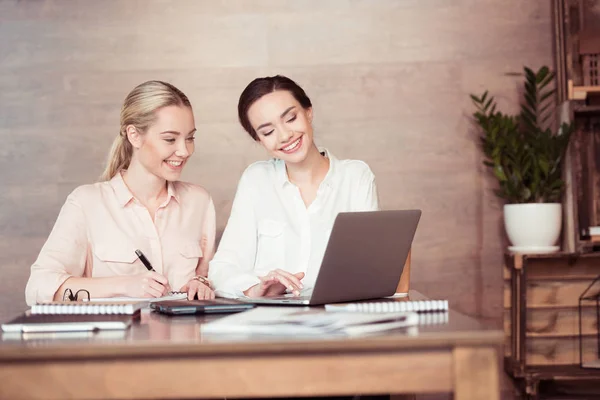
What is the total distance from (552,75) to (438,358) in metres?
2.68

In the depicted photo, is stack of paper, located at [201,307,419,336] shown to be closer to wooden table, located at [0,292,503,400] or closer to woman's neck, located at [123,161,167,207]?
wooden table, located at [0,292,503,400]

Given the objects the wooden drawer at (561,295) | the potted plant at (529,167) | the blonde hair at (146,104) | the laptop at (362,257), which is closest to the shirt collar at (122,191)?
the blonde hair at (146,104)

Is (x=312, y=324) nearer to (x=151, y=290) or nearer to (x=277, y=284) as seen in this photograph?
(x=277, y=284)

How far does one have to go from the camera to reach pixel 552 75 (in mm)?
3598

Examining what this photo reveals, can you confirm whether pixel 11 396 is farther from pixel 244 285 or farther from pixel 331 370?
pixel 244 285

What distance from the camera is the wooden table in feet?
3.92

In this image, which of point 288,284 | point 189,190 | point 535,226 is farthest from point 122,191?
point 535,226

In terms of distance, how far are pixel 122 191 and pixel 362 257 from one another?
1.33m

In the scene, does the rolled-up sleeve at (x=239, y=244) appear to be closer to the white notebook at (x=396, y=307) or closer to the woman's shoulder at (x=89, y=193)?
the woman's shoulder at (x=89, y=193)

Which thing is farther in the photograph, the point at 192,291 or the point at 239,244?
the point at 239,244

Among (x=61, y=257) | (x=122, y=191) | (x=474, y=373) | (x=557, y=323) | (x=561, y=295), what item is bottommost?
(x=557, y=323)

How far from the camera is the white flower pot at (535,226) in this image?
3.44 metres

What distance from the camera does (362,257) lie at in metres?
1.70

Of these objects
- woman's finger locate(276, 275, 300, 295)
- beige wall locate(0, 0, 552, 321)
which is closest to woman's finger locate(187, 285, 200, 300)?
woman's finger locate(276, 275, 300, 295)
